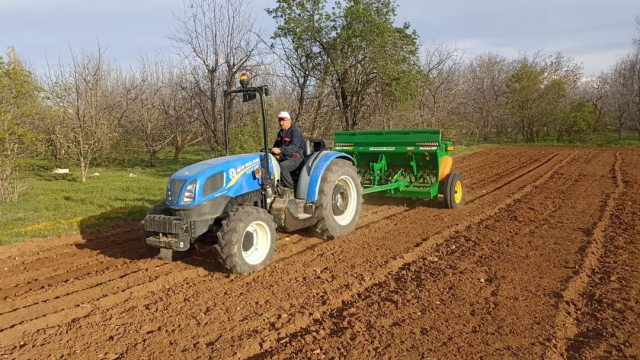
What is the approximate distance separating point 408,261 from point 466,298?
1.23 m

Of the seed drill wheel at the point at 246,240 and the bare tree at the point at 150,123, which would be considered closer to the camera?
the seed drill wheel at the point at 246,240

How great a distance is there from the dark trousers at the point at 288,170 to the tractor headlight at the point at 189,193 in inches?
56.8

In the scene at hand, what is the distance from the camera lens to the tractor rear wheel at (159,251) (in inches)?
201

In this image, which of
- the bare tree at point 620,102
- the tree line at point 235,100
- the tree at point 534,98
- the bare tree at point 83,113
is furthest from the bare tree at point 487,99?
the bare tree at point 83,113

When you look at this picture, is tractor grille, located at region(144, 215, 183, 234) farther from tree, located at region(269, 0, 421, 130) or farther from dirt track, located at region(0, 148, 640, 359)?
tree, located at region(269, 0, 421, 130)

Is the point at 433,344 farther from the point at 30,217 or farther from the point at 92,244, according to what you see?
the point at 30,217

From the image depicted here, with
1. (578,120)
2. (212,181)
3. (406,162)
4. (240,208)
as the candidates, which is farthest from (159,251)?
(578,120)

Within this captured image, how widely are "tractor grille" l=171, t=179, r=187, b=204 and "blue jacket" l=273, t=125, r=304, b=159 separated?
1556 millimetres

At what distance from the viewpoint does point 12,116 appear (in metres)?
10.6

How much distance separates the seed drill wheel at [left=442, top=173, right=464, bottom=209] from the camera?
26.8ft

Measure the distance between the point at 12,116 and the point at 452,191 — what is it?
992cm

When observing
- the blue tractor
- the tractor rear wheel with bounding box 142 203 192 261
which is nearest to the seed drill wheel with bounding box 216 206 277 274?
the blue tractor

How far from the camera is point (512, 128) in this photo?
134 ft

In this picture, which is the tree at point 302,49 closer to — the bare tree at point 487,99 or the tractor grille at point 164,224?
the tractor grille at point 164,224
